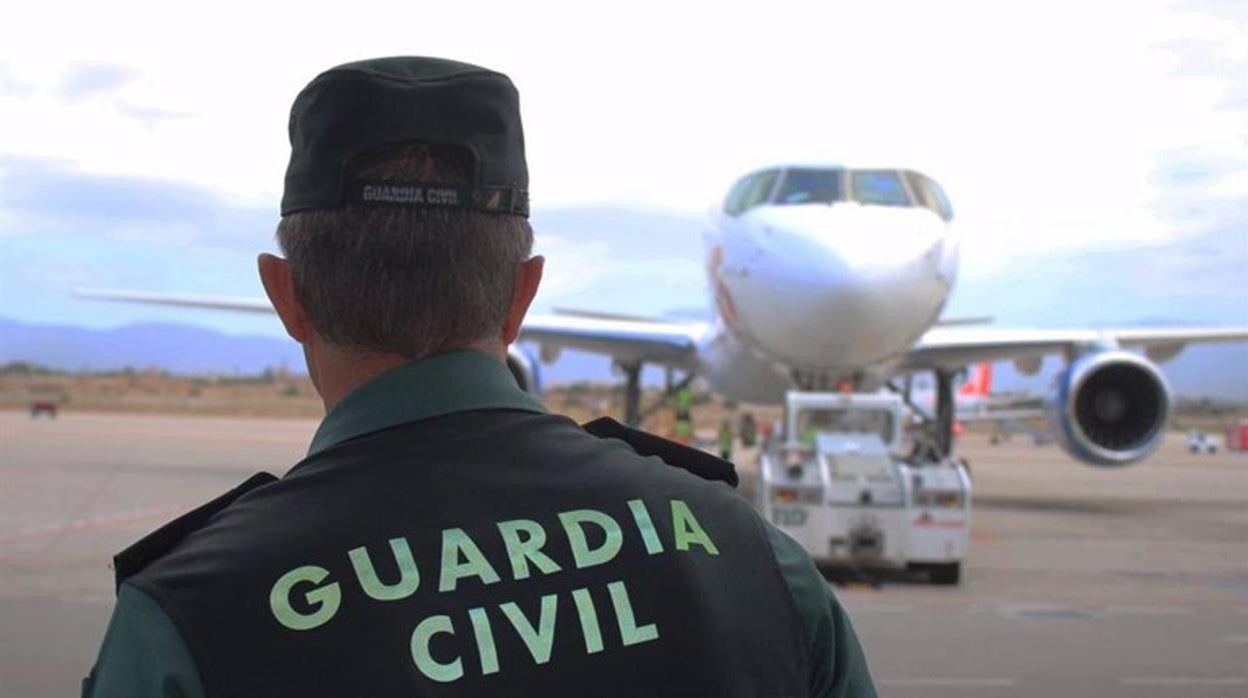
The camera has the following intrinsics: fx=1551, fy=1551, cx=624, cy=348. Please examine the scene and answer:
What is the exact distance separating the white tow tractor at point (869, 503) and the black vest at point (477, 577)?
9.74 metres

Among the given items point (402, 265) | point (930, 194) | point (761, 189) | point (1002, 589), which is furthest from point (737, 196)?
point (402, 265)

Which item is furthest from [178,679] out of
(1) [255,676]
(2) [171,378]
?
(2) [171,378]

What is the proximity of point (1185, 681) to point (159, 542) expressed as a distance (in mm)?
6716

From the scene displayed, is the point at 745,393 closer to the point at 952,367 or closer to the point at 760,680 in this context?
the point at 952,367

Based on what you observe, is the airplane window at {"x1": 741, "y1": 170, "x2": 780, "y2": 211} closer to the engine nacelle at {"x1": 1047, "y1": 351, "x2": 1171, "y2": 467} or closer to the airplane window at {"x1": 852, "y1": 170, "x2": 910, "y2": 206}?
the airplane window at {"x1": 852, "y1": 170, "x2": 910, "y2": 206}

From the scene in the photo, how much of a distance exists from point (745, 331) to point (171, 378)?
67.2 m

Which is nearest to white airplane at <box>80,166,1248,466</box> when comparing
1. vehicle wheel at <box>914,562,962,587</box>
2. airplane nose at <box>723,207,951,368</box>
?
airplane nose at <box>723,207,951,368</box>

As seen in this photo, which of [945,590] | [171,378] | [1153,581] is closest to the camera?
[945,590]

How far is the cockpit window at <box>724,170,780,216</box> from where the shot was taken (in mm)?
14625

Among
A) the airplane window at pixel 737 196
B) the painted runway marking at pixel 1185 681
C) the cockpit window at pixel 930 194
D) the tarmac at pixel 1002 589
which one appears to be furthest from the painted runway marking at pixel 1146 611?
the airplane window at pixel 737 196

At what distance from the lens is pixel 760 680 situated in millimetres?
1399

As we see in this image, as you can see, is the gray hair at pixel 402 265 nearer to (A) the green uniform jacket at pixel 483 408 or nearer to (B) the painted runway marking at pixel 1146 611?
(A) the green uniform jacket at pixel 483 408

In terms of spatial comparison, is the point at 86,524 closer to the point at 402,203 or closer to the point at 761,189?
the point at 761,189

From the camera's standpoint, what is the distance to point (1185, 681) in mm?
7184
